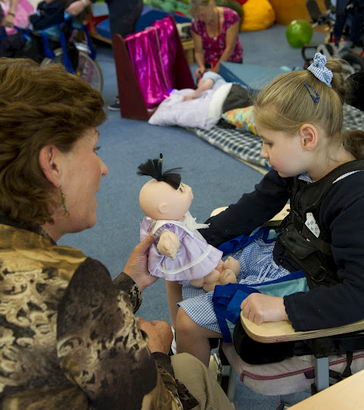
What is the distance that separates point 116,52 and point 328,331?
316cm

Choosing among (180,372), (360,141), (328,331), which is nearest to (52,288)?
(180,372)

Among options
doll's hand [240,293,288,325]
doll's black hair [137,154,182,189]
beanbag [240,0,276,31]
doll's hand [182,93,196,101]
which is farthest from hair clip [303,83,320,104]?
beanbag [240,0,276,31]

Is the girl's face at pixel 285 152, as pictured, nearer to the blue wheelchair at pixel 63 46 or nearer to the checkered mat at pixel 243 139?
the checkered mat at pixel 243 139

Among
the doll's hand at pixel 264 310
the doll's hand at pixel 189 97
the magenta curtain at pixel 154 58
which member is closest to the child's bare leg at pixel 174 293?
the doll's hand at pixel 264 310

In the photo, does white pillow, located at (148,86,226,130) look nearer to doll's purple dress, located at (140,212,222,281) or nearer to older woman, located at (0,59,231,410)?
doll's purple dress, located at (140,212,222,281)

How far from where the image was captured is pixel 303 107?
1324 mm

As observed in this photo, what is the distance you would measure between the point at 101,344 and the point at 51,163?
0.32m

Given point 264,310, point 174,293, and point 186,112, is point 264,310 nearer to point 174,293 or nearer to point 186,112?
point 174,293

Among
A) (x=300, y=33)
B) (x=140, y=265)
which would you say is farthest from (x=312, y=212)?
(x=300, y=33)

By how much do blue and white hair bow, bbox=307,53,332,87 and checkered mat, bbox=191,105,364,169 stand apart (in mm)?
1696

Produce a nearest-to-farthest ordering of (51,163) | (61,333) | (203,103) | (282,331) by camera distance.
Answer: (61,333)
(51,163)
(282,331)
(203,103)

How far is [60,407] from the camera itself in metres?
0.83

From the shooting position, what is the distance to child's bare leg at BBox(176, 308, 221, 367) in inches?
54.4

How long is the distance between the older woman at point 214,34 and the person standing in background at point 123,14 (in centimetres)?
48
